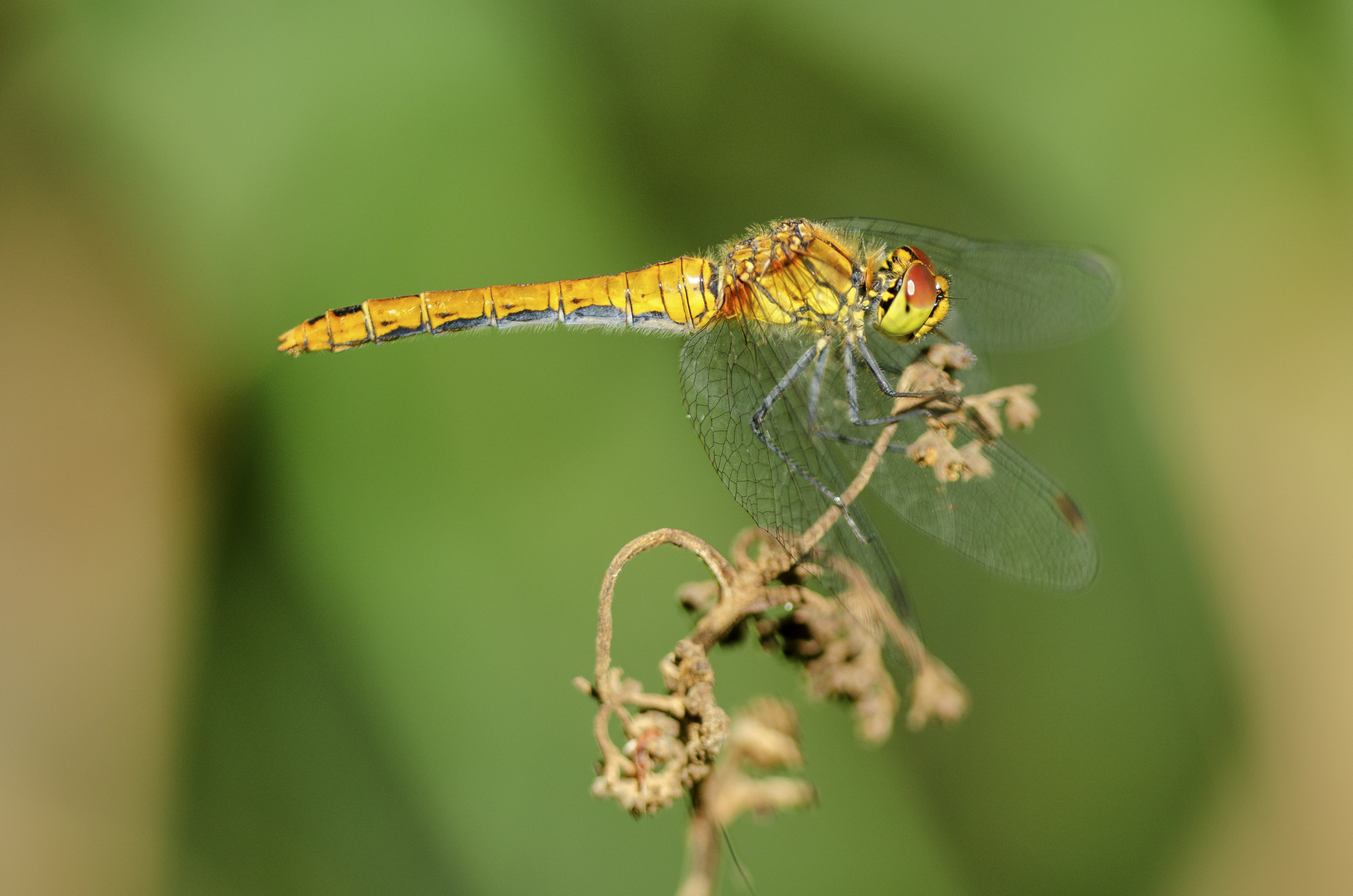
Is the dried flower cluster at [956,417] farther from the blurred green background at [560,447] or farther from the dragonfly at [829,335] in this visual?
the blurred green background at [560,447]

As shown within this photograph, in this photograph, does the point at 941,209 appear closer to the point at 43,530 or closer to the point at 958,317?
the point at 958,317

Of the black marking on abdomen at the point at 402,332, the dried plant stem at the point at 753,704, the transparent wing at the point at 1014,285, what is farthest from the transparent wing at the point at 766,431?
the black marking on abdomen at the point at 402,332

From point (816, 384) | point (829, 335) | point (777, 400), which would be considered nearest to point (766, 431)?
point (777, 400)

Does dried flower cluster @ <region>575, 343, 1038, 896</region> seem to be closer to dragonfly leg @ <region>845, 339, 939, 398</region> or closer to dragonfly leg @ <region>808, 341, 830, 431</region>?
dragonfly leg @ <region>845, 339, 939, 398</region>

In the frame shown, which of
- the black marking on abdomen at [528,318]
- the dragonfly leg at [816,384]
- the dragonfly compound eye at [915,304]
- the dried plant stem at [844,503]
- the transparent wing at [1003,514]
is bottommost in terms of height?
the transparent wing at [1003,514]

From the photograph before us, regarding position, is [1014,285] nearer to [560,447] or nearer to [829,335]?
[829,335]

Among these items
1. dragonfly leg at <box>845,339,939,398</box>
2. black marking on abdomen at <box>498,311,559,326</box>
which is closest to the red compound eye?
dragonfly leg at <box>845,339,939,398</box>

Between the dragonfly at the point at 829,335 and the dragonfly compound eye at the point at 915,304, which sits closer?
the dragonfly at the point at 829,335

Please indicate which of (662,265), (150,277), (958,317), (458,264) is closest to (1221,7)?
(958,317)
